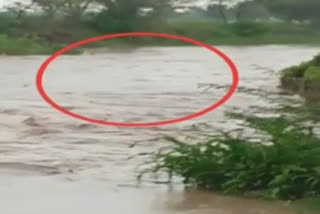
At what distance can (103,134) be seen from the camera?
10.0m

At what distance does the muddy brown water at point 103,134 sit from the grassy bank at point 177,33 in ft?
2.11

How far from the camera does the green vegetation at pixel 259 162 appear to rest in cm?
578

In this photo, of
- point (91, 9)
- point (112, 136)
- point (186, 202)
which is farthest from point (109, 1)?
point (186, 202)

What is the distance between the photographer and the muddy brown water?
6000mm

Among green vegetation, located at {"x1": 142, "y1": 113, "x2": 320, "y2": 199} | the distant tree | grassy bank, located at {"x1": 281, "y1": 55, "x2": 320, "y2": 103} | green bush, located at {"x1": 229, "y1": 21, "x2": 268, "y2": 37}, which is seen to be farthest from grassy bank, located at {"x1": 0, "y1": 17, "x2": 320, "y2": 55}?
grassy bank, located at {"x1": 281, "y1": 55, "x2": 320, "y2": 103}

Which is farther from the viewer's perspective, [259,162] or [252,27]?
[252,27]

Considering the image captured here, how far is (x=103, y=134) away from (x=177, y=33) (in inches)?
55.7

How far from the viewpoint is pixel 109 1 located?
1062 centimetres

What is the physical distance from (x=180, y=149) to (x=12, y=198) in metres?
1.24

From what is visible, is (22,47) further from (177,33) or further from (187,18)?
(187,18)

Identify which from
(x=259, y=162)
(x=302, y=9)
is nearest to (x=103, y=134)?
(x=259, y=162)

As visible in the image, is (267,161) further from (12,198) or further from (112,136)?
(112,136)

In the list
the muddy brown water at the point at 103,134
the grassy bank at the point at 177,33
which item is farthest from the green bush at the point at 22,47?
the muddy brown water at the point at 103,134

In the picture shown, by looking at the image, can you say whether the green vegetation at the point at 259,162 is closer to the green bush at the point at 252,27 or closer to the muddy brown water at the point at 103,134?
the muddy brown water at the point at 103,134
